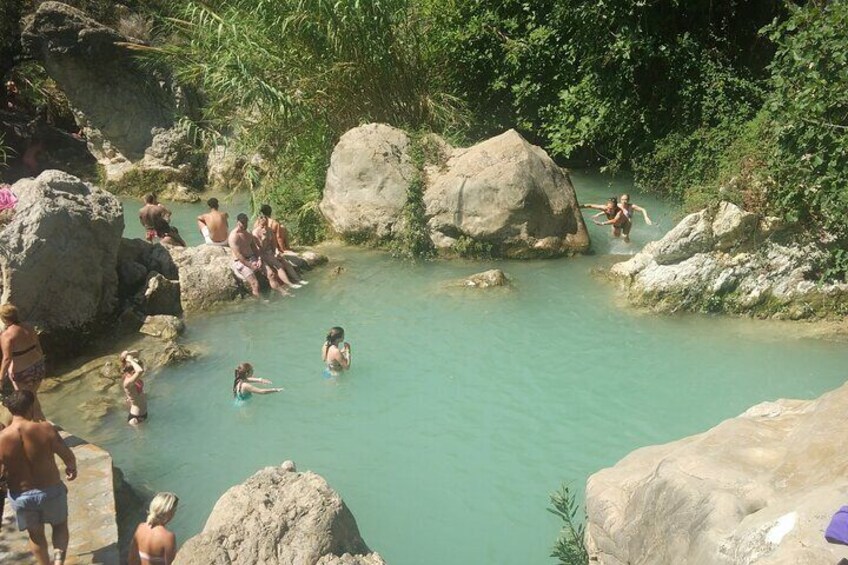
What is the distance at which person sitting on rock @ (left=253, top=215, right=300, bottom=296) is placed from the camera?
42.7 ft

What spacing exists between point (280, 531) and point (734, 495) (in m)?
2.86

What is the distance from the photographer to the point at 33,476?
6.06 metres

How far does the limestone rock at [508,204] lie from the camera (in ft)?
43.9

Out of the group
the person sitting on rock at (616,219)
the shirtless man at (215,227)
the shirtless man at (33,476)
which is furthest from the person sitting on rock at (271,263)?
the shirtless man at (33,476)

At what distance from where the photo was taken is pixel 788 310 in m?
10.9

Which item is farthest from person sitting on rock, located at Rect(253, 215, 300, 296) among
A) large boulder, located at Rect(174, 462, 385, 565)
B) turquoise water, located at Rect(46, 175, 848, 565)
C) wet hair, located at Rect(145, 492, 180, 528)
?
large boulder, located at Rect(174, 462, 385, 565)

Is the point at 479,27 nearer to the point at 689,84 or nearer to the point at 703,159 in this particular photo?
the point at 689,84

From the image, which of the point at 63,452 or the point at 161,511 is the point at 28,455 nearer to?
the point at 63,452

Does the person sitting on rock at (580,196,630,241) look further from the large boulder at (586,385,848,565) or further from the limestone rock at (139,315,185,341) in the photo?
the large boulder at (586,385,848,565)

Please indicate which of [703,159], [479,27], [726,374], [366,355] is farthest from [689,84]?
[366,355]

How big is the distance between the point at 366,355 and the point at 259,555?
562 cm

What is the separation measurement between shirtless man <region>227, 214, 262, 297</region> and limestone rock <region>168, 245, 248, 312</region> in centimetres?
12

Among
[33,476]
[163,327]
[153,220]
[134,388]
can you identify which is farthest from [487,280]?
[33,476]

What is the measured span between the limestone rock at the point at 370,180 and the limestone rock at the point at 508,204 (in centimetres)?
64
